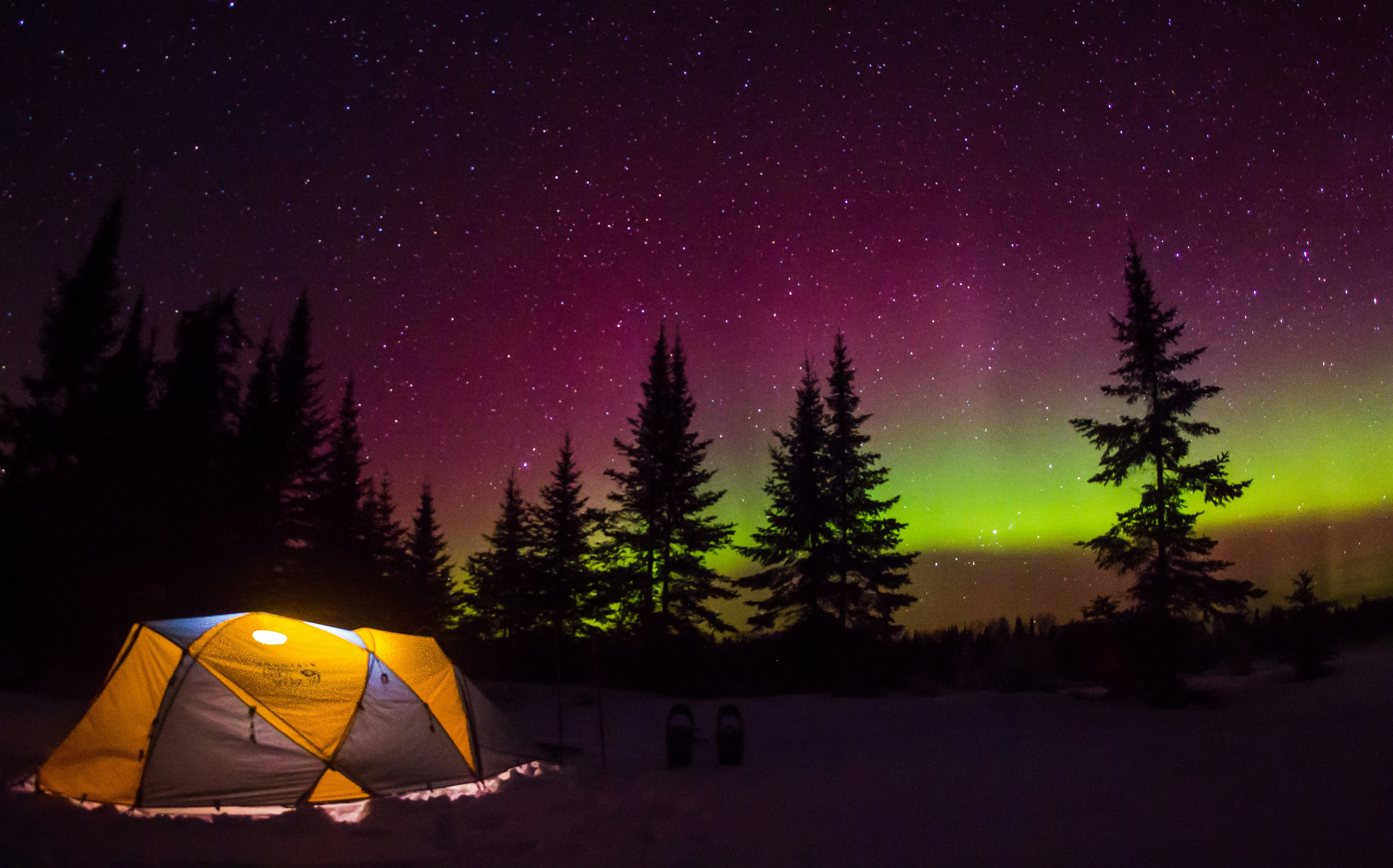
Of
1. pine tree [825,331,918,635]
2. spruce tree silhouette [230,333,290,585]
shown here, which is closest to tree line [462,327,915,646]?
pine tree [825,331,918,635]

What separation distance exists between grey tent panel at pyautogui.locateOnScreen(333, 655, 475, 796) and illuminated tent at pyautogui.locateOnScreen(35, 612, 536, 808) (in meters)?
0.01

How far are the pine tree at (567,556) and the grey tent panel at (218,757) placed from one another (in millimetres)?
17056

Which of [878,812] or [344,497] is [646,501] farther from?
[878,812]

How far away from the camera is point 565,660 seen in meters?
21.3

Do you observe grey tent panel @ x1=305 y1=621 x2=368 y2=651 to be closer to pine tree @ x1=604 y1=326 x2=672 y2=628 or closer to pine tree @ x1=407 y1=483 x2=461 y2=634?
pine tree @ x1=604 y1=326 x2=672 y2=628

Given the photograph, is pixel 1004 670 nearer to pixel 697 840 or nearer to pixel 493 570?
pixel 697 840

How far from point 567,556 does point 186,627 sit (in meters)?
21.1

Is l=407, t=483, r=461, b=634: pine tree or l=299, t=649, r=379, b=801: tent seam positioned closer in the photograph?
l=299, t=649, r=379, b=801: tent seam

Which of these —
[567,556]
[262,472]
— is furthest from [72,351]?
[567,556]

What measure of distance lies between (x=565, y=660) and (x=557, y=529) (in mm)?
8350

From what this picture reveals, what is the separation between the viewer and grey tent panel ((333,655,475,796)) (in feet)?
23.6

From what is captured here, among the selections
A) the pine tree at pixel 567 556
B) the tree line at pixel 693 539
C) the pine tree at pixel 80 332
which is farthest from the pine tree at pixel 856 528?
the pine tree at pixel 80 332

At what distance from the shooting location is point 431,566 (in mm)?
41344

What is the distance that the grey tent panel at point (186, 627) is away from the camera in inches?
285
